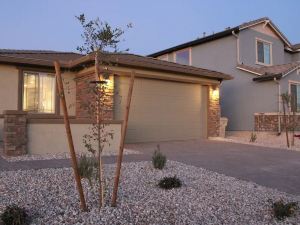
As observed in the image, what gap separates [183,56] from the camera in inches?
949

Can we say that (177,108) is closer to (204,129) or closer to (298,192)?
(204,129)

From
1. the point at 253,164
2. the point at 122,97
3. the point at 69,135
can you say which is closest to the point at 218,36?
the point at 122,97

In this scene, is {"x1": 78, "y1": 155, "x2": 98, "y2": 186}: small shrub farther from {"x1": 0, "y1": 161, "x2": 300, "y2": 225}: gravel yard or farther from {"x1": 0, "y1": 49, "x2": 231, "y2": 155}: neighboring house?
{"x1": 0, "y1": 49, "x2": 231, "y2": 155}: neighboring house

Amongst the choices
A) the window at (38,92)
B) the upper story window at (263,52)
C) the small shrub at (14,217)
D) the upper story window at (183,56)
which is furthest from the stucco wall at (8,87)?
the upper story window at (263,52)

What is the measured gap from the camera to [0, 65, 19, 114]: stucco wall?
1266 centimetres

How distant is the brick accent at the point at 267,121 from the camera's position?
60.0ft

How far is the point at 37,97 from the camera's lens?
43.6 feet

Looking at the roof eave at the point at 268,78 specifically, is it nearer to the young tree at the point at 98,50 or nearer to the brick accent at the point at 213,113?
the brick accent at the point at 213,113

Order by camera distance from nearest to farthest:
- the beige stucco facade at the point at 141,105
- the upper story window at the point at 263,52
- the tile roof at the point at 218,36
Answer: the beige stucco facade at the point at 141,105 < the tile roof at the point at 218,36 < the upper story window at the point at 263,52

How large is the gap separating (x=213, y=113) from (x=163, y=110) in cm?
279

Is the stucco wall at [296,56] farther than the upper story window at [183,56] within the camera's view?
Yes

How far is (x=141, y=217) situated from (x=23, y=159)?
5.14 m

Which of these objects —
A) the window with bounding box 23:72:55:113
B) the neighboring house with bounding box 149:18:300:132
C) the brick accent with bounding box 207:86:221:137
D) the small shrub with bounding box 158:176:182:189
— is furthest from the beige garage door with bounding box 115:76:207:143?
the small shrub with bounding box 158:176:182:189

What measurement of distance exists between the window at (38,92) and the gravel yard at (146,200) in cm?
698
